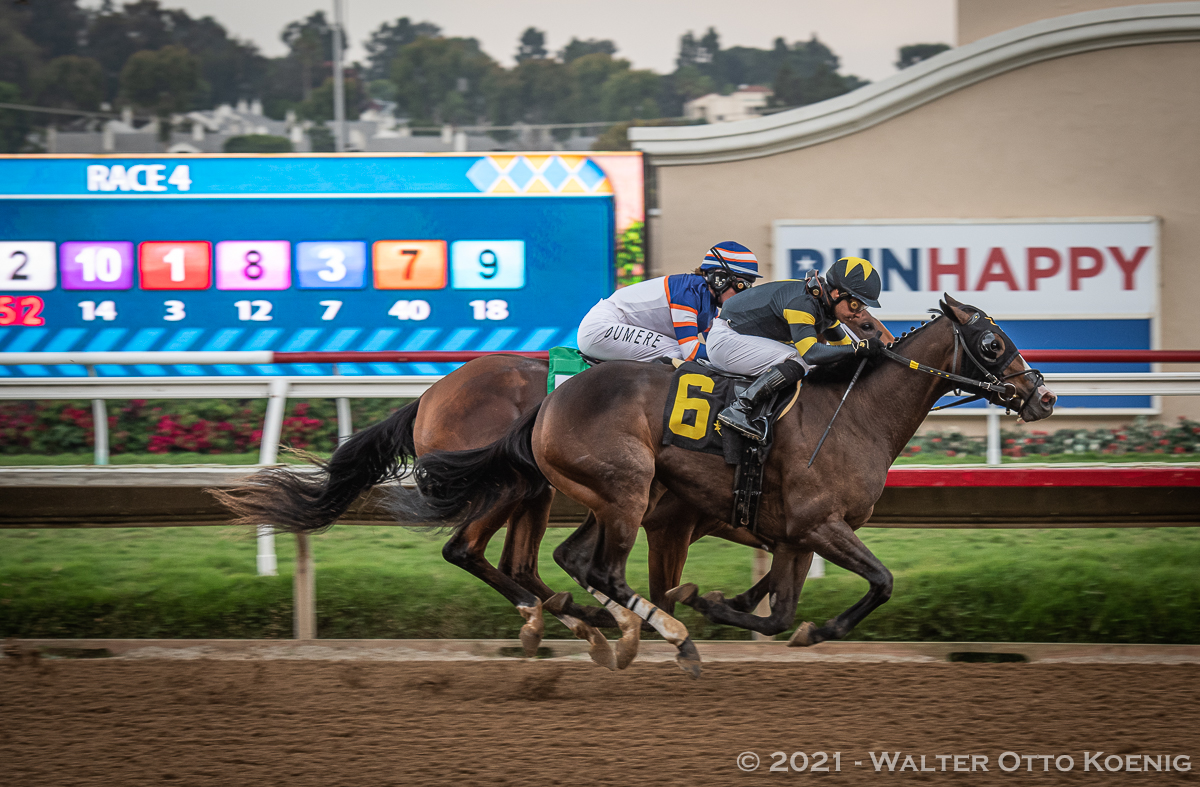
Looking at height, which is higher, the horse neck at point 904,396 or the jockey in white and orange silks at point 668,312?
the jockey in white and orange silks at point 668,312

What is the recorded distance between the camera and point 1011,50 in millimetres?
7957

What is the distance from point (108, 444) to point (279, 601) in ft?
3.32

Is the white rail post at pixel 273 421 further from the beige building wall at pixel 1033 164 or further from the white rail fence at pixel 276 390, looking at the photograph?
the beige building wall at pixel 1033 164

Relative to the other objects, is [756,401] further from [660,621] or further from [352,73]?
[352,73]

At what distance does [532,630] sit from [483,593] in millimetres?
890

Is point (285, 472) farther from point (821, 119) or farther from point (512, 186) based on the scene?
point (821, 119)

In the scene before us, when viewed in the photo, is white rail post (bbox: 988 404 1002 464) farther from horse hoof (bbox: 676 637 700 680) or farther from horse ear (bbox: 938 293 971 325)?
horse hoof (bbox: 676 637 700 680)

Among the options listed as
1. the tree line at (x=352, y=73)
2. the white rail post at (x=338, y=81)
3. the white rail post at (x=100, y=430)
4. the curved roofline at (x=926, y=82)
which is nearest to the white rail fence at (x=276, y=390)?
the white rail post at (x=100, y=430)

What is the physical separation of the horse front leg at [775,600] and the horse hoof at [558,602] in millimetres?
440

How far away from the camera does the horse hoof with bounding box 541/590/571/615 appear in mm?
4070

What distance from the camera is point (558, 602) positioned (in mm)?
4074

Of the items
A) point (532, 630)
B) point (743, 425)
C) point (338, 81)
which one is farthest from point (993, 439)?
point (338, 81)

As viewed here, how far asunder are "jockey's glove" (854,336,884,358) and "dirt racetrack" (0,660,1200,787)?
1149mm

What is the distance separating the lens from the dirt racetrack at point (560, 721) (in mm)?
2988
